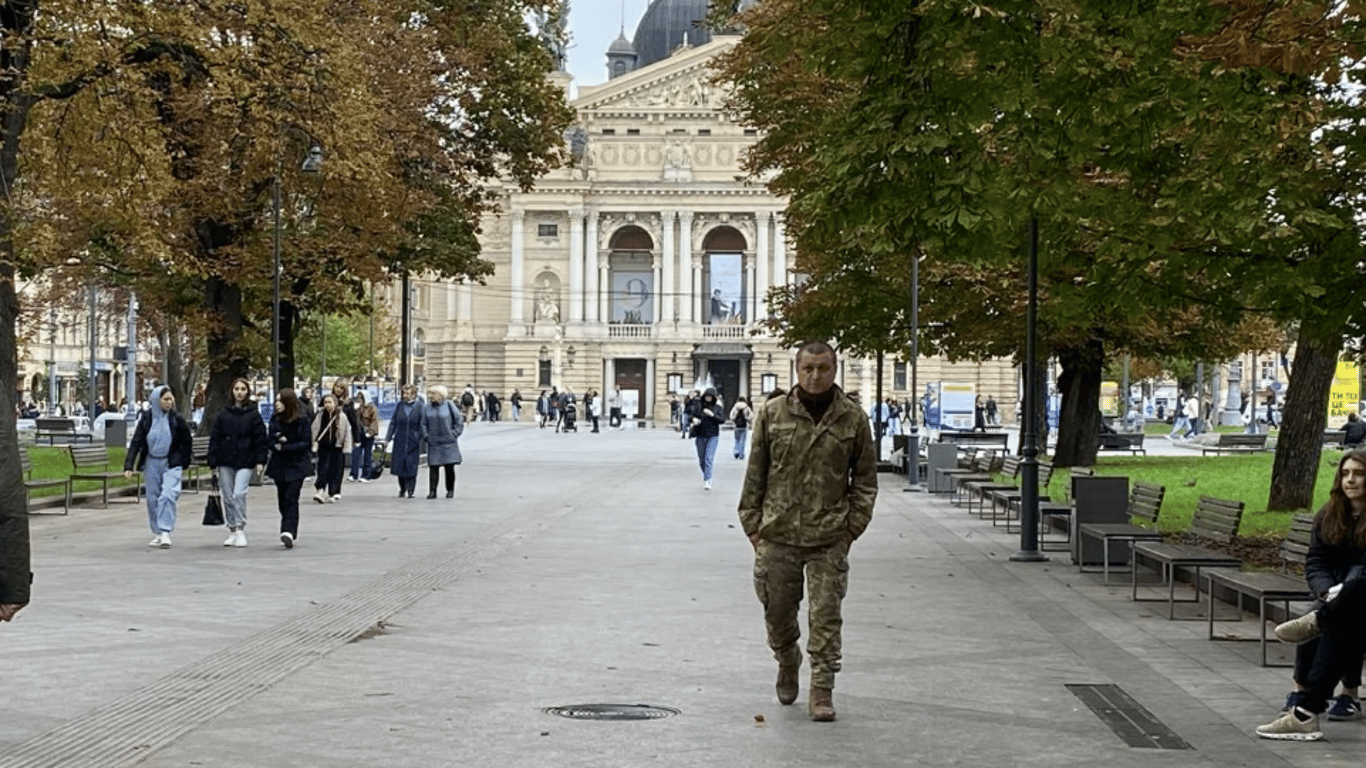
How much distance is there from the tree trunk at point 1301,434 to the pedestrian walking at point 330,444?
12.9 m

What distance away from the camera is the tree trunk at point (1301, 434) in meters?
25.2

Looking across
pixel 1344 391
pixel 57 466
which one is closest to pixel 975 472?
pixel 57 466

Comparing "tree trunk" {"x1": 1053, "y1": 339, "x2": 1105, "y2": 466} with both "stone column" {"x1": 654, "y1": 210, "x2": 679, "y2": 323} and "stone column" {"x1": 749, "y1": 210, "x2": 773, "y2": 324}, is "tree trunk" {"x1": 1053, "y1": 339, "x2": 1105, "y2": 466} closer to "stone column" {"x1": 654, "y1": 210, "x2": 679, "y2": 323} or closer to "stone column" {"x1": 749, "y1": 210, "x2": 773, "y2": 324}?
"stone column" {"x1": 749, "y1": 210, "x2": 773, "y2": 324}

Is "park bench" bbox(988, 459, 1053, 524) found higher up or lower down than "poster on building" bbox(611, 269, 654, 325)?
lower down

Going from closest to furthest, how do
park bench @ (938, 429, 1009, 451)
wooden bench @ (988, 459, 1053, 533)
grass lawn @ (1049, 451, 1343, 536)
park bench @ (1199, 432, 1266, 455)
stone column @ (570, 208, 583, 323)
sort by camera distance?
grass lawn @ (1049, 451, 1343, 536) < wooden bench @ (988, 459, 1053, 533) < park bench @ (1199, 432, 1266, 455) < park bench @ (938, 429, 1009, 451) < stone column @ (570, 208, 583, 323)

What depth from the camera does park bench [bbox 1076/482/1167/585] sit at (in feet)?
61.3

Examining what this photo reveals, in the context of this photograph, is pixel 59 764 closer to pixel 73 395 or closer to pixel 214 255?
pixel 214 255

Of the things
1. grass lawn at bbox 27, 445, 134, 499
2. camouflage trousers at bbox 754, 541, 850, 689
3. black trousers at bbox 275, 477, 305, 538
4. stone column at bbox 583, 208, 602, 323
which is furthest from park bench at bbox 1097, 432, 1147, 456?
stone column at bbox 583, 208, 602, 323

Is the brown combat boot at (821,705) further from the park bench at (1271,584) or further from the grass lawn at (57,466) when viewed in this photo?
the grass lawn at (57,466)

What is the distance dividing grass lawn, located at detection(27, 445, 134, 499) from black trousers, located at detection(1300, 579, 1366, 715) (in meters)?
21.2

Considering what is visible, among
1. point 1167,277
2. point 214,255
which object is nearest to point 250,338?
point 214,255

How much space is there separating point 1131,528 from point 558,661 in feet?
27.6

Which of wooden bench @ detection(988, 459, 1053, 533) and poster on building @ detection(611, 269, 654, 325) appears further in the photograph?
poster on building @ detection(611, 269, 654, 325)

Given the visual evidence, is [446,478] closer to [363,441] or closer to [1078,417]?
[363,441]
